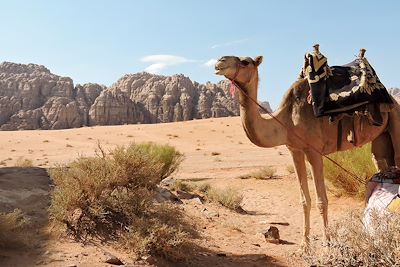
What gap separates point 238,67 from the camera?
5418 mm

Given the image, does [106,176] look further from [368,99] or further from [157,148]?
[157,148]

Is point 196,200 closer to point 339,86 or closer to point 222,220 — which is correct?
point 222,220

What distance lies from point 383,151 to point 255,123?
2083 millimetres

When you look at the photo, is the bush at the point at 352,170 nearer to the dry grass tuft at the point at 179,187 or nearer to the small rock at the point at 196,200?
the small rock at the point at 196,200

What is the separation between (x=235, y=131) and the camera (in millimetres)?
44750

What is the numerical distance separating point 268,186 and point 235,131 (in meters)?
30.5

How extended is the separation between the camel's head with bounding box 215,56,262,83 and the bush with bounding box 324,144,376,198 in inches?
247

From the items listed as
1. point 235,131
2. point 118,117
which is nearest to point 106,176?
point 235,131

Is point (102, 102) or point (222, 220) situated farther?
point (102, 102)

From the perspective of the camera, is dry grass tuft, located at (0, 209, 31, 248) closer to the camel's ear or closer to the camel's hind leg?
the camel's ear

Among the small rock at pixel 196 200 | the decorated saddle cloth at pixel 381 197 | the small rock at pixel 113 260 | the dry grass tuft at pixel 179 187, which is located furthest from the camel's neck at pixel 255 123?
the dry grass tuft at pixel 179 187

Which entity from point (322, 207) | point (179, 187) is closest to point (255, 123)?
point (322, 207)

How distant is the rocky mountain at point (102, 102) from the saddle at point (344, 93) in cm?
7760

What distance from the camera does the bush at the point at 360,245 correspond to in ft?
12.5
